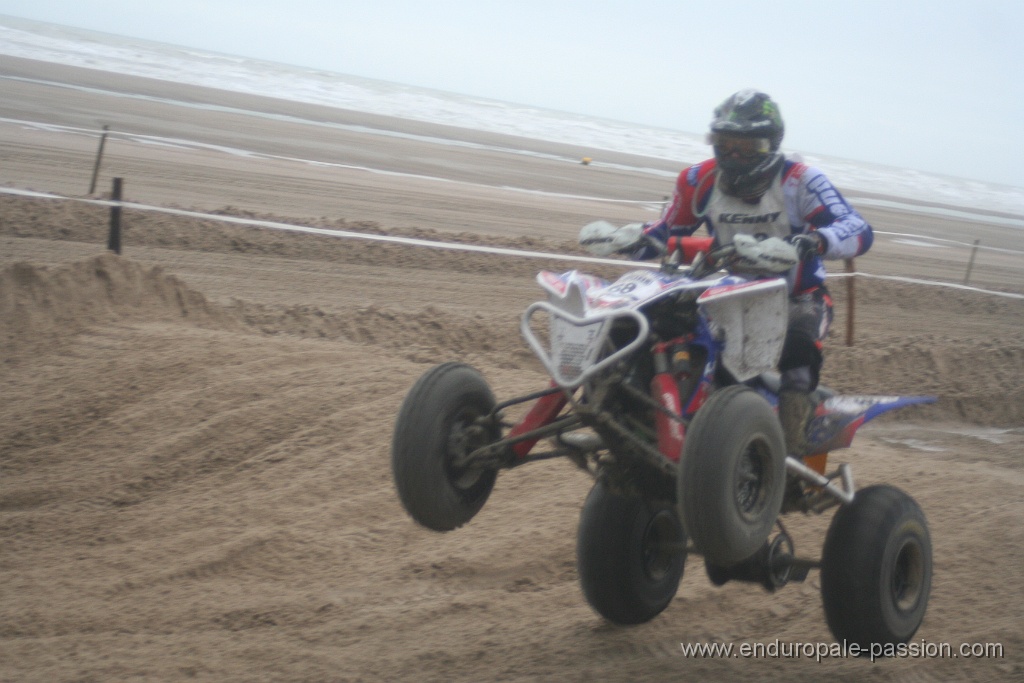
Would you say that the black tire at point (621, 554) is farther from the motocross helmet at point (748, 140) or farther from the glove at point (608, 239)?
the motocross helmet at point (748, 140)

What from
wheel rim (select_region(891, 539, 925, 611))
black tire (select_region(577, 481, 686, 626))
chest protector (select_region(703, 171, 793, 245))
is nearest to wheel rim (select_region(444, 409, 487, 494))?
black tire (select_region(577, 481, 686, 626))

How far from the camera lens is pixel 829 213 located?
13.1 ft

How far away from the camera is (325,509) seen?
5.65 m

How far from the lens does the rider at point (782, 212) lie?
3.84 meters

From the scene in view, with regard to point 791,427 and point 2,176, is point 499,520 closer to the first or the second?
point 791,427

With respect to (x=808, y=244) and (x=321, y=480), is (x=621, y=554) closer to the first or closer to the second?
(x=808, y=244)

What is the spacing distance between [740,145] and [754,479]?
1.37m

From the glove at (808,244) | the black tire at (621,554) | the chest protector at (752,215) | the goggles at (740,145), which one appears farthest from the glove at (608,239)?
the black tire at (621,554)

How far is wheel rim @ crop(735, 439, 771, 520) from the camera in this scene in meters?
3.37

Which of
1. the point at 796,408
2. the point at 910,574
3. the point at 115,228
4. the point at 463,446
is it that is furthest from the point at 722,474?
the point at 115,228

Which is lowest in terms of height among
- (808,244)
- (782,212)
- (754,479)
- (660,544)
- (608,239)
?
(660,544)

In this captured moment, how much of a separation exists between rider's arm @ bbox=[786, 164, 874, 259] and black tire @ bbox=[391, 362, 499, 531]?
5.18 feet

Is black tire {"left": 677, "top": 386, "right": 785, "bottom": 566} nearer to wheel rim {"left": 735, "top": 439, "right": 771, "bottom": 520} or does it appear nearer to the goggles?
wheel rim {"left": 735, "top": 439, "right": 771, "bottom": 520}

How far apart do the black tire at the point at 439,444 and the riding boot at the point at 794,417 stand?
132cm
